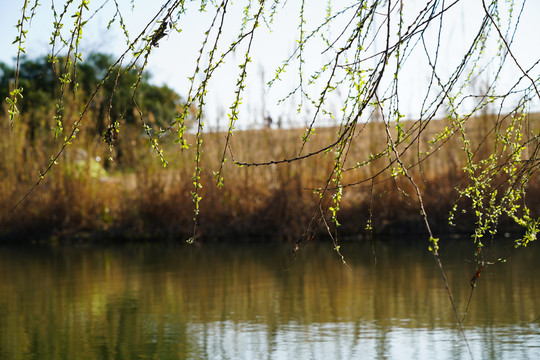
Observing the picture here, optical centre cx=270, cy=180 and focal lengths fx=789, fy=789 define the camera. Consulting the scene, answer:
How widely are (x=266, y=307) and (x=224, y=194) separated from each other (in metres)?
4.51

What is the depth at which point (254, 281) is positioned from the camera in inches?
238

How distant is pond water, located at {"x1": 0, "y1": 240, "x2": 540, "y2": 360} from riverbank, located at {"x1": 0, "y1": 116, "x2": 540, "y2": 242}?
1.10 m

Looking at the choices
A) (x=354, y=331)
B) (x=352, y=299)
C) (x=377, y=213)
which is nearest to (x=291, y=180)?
(x=377, y=213)

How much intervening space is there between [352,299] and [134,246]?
4.62 meters

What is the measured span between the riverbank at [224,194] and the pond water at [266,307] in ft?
3.61

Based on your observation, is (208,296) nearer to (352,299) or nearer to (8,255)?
(352,299)

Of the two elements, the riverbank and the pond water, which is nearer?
the pond water

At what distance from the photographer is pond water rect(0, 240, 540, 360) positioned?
371 cm

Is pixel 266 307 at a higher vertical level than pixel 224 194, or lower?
lower

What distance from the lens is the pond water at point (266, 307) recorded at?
3707mm

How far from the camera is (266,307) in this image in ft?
16.0

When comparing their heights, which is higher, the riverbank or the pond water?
the riverbank

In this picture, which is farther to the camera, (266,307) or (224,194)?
(224,194)

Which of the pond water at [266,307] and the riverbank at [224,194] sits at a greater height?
the riverbank at [224,194]
